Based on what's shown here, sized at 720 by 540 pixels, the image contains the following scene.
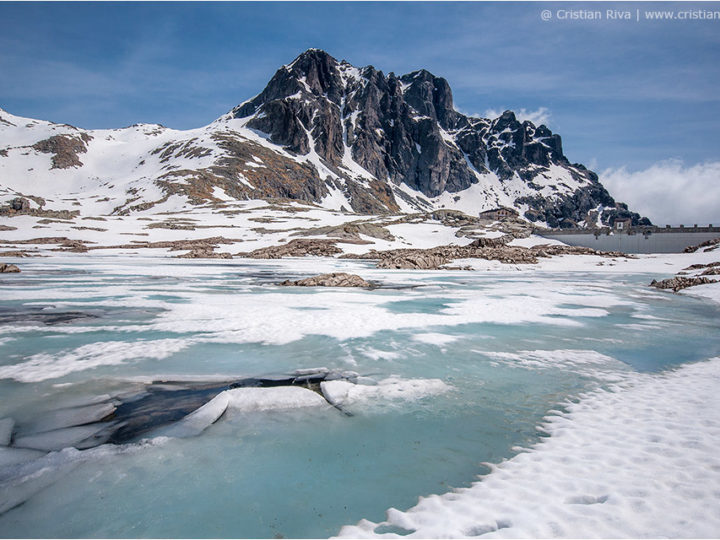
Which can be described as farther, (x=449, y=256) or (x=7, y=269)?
(x=449, y=256)

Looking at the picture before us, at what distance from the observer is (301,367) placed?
24.8 feet

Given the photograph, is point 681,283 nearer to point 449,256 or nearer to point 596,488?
point 449,256

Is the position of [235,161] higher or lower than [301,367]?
higher

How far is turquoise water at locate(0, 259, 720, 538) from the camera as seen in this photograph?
352 centimetres

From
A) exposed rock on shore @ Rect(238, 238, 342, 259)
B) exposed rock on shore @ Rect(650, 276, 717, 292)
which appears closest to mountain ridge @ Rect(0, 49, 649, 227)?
exposed rock on shore @ Rect(238, 238, 342, 259)

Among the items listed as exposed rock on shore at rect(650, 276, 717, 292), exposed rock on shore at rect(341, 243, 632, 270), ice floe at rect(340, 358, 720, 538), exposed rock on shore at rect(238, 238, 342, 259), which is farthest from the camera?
exposed rock on shore at rect(238, 238, 342, 259)

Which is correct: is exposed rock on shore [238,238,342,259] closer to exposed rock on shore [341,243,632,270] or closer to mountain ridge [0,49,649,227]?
exposed rock on shore [341,243,632,270]

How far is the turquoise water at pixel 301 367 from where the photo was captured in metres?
3.52

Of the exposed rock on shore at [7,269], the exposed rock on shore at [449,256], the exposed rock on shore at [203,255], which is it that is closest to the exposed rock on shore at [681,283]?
the exposed rock on shore at [449,256]

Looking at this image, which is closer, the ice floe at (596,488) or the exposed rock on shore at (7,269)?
the ice floe at (596,488)

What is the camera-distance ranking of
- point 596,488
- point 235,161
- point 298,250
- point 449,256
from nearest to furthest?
point 596,488
point 449,256
point 298,250
point 235,161

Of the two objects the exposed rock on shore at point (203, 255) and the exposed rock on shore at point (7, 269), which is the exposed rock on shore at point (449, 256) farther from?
the exposed rock on shore at point (7, 269)

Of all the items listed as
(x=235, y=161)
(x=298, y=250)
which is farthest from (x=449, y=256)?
(x=235, y=161)

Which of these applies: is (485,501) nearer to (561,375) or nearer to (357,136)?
(561,375)
